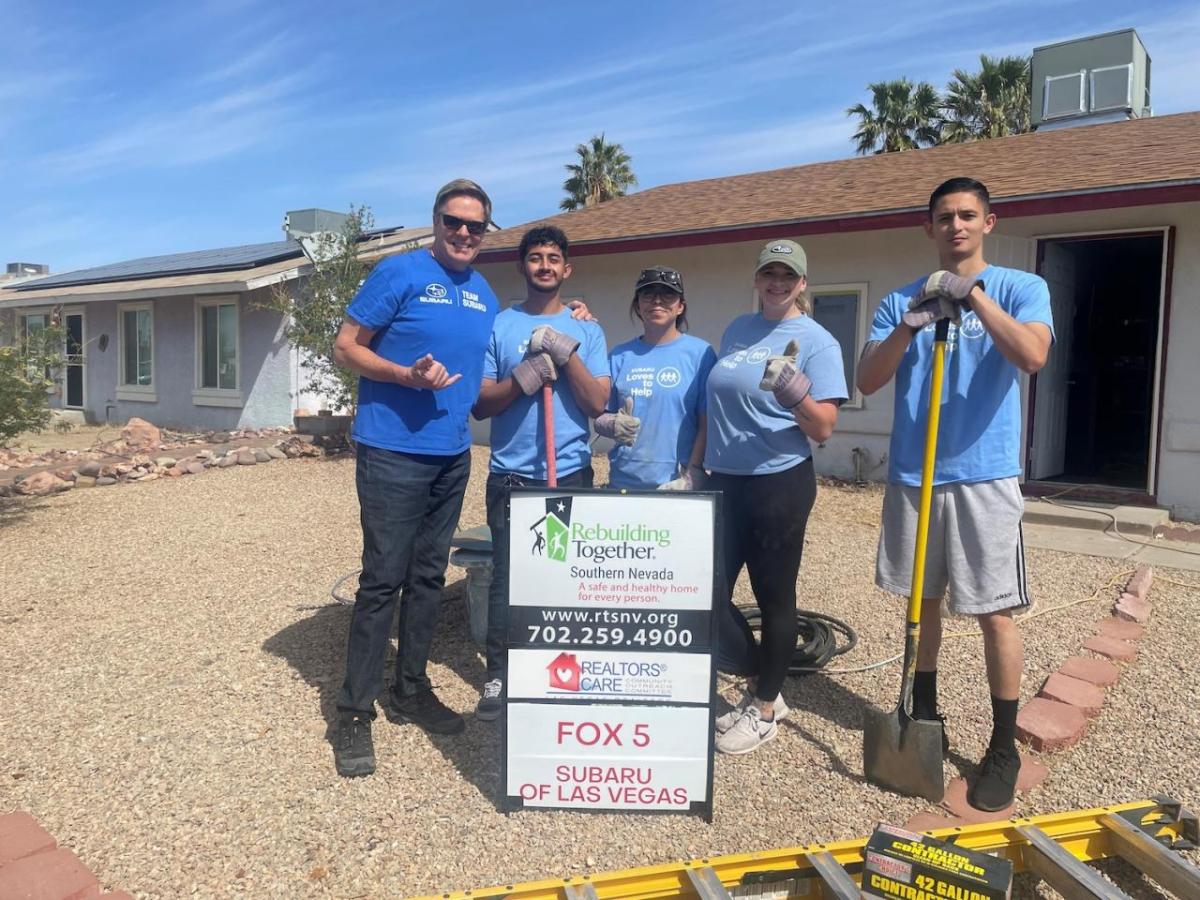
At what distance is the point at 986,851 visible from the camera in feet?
7.88

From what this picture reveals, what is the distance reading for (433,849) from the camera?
101 inches

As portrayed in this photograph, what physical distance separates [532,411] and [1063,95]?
1183cm

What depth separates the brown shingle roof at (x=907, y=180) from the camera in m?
7.59

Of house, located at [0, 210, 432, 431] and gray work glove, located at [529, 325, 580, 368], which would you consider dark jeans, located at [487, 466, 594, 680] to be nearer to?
gray work glove, located at [529, 325, 580, 368]

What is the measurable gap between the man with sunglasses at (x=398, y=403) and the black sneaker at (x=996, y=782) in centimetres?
200

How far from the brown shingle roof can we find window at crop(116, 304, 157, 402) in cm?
804

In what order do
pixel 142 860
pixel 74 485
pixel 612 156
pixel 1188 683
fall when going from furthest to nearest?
pixel 612 156 < pixel 74 485 < pixel 1188 683 < pixel 142 860

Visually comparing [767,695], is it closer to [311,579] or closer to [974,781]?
[974,781]

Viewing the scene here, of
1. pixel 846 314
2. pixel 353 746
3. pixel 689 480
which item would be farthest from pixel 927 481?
pixel 846 314

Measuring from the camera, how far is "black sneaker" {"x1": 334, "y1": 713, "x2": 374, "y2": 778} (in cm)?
297

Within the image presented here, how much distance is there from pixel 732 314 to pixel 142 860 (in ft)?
28.3

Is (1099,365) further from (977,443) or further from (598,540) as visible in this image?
(598,540)

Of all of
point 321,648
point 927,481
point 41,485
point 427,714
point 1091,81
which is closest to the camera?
point 927,481

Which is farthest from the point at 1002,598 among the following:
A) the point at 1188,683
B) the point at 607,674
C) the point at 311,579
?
the point at 311,579
